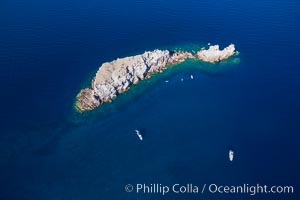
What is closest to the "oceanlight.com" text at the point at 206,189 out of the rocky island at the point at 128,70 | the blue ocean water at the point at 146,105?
the blue ocean water at the point at 146,105

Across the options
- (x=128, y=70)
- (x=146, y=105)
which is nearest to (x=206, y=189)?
(x=146, y=105)

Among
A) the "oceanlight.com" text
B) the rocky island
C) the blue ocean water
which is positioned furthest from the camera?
the rocky island

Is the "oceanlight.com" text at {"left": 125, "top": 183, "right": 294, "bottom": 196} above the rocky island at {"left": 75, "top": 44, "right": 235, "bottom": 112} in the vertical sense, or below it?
below

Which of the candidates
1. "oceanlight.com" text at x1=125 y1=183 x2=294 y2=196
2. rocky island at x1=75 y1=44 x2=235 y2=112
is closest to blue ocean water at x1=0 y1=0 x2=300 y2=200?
"oceanlight.com" text at x1=125 y1=183 x2=294 y2=196

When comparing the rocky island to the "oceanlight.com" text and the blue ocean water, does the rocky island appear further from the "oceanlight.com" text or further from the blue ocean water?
the "oceanlight.com" text

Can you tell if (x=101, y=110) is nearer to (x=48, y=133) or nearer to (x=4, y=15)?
(x=48, y=133)

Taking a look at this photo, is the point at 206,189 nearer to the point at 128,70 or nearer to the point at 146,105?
the point at 146,105

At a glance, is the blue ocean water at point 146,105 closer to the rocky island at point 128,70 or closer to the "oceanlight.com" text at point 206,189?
the "oceanlight.com" text at point 206,189
